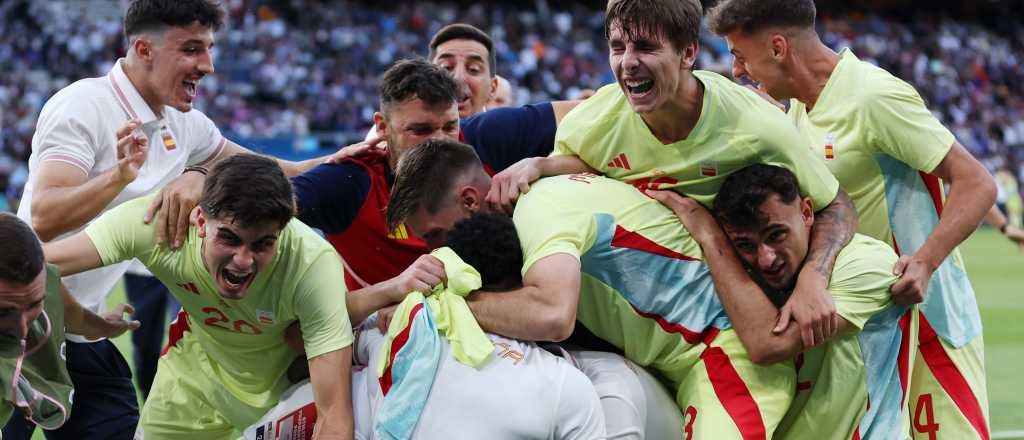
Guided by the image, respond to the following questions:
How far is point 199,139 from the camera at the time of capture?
6.00 m

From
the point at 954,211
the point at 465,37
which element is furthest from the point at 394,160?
the point at 954,211

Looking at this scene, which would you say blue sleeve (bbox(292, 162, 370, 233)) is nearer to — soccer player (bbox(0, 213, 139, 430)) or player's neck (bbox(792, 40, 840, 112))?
soccer player (bbox(0, 213, 139, 430))

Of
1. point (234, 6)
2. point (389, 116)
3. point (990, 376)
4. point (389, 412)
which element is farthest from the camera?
point (234, 6)

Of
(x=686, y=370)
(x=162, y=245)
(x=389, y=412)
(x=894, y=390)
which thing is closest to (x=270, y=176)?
(x=162, y=245)

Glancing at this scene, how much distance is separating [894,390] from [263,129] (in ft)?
80.1

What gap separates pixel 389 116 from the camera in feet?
17.4

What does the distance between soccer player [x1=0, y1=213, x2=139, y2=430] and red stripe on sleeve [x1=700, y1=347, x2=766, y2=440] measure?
2.50m

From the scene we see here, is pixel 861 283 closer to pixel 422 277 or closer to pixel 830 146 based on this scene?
pixel 830 146

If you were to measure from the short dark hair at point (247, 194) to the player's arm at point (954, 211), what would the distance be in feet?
7.82

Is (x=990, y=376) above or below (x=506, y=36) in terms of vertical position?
above

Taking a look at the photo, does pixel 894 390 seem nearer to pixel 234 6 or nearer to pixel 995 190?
pixel 995 190

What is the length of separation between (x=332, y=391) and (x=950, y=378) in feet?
8.62

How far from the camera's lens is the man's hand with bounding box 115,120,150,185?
4.73 m

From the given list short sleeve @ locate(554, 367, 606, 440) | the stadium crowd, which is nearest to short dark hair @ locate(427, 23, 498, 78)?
short sleeve @ locate(554, 367, 606, 440)
